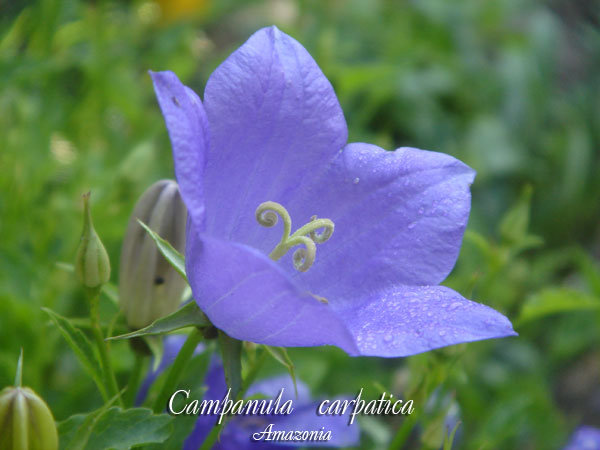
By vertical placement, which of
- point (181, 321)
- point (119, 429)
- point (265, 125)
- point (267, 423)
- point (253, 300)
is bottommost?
point (267, 423)

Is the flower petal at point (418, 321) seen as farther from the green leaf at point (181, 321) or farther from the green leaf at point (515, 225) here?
the green leaf at point (515, 225)

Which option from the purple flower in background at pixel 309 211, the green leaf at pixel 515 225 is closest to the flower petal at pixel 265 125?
the purple flower in background at pixel 309 211

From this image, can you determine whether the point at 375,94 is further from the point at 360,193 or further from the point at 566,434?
the point at 360,193

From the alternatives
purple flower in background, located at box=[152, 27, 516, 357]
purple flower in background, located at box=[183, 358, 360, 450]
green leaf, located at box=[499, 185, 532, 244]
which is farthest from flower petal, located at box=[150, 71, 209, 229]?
green leaf, located at box=[499, 185, 532, 244]

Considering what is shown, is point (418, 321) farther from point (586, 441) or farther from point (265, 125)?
point (586, 441)

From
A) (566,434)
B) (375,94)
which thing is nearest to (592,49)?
(375,94)

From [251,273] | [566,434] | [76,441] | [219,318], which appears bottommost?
[566,434]

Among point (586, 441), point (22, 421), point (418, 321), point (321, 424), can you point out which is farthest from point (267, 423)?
point (586, 441)

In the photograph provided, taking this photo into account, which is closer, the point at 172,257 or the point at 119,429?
the point at 119,429
